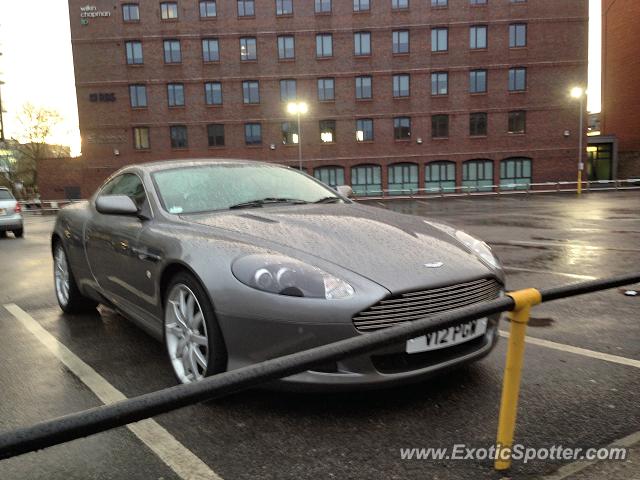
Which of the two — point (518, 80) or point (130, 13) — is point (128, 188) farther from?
point (130, 13)

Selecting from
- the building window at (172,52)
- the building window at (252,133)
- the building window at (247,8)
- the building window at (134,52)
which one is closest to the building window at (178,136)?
the building window at (252,133)

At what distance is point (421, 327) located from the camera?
163 centimetres

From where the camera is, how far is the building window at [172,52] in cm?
4041

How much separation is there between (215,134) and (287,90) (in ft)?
21.4

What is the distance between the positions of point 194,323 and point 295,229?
831mm

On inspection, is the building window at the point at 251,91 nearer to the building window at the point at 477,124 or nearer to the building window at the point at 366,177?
the building window at the point at 366,177

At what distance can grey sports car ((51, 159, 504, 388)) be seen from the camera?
8.67ft

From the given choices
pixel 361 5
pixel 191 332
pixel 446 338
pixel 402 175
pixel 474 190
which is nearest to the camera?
pixel 446 338

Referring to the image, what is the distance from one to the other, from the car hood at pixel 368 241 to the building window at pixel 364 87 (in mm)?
38461

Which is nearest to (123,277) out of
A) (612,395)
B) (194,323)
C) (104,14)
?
(194,323)

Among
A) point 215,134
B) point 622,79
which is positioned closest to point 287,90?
point 215,134

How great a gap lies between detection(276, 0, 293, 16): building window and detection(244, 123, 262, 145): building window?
28.5ft

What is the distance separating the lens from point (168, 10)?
40.2 meters

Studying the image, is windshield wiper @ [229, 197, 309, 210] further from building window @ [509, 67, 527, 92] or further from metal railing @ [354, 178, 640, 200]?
building window @ [509, 67, 527, 92]
